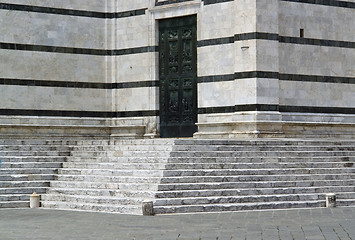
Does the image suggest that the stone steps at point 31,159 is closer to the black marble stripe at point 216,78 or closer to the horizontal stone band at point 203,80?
the horizontal stone band at point 203,80

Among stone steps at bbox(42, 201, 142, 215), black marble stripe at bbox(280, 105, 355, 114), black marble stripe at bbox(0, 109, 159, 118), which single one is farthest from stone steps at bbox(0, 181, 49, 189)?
black marble stripe at bbox(280, 105, 355, 114)

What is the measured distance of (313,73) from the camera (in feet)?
66.3

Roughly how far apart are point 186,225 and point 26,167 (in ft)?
19.4

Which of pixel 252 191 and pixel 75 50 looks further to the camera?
pixel 75 50

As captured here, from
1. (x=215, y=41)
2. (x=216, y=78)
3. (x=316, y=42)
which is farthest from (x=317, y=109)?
(x=215, y=41)

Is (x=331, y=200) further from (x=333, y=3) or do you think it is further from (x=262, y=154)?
(x=333, y=3)

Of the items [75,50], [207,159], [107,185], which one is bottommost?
[107,185]

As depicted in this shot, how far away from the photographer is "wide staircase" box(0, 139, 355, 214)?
47.3 ft

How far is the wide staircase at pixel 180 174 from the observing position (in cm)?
1443

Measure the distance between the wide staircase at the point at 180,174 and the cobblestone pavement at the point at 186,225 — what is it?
609 millimetres

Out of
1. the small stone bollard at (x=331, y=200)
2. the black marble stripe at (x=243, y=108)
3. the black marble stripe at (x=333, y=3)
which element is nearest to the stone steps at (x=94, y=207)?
the small stone bollard at (x=331, y=200)

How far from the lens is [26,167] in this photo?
55.3 ft

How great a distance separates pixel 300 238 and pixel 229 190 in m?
4.13

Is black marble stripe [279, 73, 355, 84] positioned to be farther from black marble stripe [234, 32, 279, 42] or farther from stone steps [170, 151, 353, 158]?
stone steps [170, 151, 353, 158]
